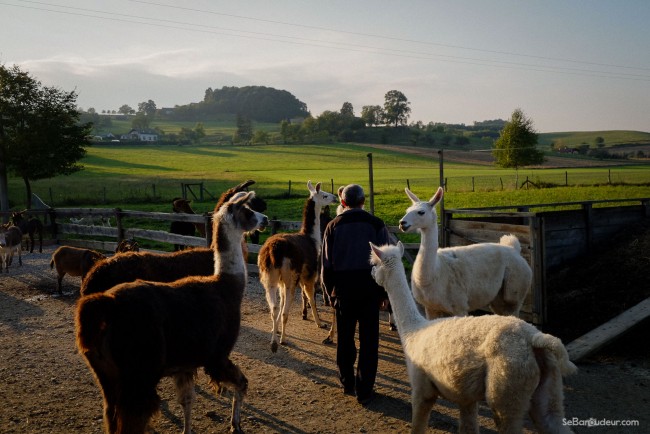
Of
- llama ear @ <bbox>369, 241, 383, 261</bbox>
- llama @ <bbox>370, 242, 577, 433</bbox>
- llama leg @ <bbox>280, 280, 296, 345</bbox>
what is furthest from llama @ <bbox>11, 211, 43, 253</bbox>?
llama @ <bbox>370, 242, 577, 433</bbox>

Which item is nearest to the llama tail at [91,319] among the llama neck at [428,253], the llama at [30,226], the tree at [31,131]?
the llama neck at [428,253]

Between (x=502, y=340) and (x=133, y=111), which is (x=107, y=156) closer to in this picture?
(x=502, y=340)

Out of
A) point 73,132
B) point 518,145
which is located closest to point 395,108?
point 518,145

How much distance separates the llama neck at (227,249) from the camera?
17.8 ft

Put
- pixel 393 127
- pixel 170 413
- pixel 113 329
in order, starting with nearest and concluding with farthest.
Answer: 1. pixel 113 329
2. pixel 170 413
3. pixel 393 127

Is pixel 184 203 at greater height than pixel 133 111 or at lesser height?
lesser

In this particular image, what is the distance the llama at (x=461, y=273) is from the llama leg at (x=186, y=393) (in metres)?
3.02

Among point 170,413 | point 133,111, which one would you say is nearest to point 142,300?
point 170,413

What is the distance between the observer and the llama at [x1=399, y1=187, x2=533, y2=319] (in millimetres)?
6488

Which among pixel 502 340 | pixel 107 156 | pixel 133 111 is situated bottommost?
pixel 502 340

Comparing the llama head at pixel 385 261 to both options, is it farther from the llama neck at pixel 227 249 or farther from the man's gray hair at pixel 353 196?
the llama neck at pixel 227 249

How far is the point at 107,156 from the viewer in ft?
228

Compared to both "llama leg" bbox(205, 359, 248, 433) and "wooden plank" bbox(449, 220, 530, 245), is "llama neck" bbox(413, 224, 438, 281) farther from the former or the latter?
"llama leg" bbox(205, 359, 248, 433)

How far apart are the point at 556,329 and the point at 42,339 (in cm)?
771
